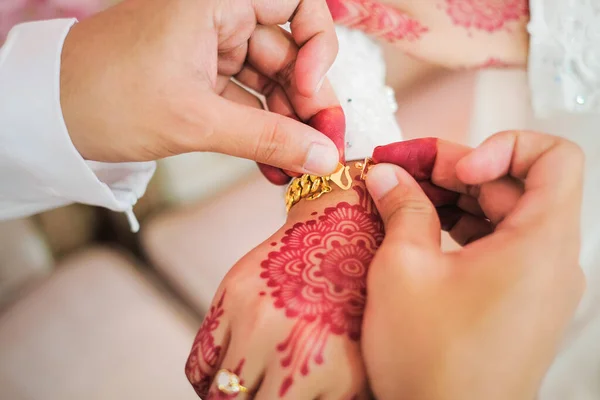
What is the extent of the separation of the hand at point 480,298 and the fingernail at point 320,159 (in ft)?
0.33

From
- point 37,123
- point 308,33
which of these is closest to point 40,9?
point 37,123

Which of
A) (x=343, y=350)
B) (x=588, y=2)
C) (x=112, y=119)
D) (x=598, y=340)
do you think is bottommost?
(x=598, y=340)

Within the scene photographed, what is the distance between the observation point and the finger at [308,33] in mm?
625

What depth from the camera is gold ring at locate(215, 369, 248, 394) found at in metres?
0.46

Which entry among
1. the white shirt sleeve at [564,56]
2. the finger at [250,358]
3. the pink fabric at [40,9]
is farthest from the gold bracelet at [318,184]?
the white shirt sleeve at [564,56]

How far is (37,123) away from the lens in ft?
1.80

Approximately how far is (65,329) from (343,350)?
1.81 ft

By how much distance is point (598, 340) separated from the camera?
2.60 ft

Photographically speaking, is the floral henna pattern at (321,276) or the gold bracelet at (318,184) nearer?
the floral henna pattern at (321,276)

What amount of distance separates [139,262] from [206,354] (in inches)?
21.3

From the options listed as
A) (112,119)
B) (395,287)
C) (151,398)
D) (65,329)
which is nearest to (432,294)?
(395,287)

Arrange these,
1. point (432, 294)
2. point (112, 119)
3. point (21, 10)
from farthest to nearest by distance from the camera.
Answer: point (21, 10), point (112, 119), point (432, 294)

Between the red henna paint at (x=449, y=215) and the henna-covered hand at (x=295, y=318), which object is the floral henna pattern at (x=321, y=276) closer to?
the henna-covered hand at (x=295, y=318)

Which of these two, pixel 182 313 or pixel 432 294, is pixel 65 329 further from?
pixel 432 294
